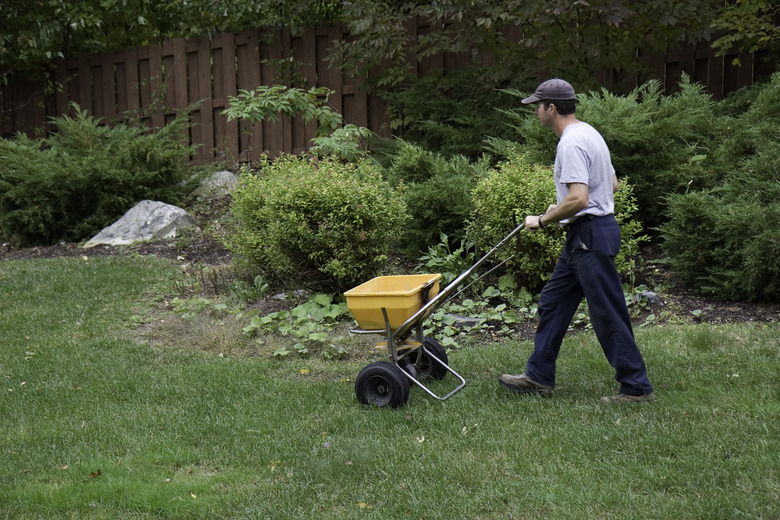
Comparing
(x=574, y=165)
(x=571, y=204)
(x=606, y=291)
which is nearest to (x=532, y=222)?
(x=571, y=204)

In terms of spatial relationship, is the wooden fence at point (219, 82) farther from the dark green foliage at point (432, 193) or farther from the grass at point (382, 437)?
the grass at point (382, 437)

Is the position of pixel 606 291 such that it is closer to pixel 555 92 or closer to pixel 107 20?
pixel 555 92

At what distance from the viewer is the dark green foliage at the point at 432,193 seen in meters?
7.62

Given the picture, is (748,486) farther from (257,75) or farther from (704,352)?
(257,75)

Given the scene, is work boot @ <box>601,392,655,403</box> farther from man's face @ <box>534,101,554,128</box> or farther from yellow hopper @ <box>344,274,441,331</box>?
man's face @ <box>534,101,554,128</box>

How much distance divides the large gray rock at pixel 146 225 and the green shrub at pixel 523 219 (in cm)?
454

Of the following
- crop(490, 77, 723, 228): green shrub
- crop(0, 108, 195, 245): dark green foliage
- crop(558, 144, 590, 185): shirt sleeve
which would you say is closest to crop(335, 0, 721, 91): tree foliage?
crop(490, 77, 723, 228): green shrub

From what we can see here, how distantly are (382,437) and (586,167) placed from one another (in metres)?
1.83

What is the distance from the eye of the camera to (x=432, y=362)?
5.12 metres

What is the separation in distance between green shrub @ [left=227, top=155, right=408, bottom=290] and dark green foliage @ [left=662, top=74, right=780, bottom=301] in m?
2.47

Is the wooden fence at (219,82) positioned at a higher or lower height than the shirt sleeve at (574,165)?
higher

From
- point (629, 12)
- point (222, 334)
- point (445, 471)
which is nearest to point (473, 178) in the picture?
point (629, 12)

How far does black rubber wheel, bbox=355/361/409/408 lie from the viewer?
4.53 meters

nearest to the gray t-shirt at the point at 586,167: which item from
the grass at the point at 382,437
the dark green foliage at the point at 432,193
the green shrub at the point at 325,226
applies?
the grass at the point at 382,437
